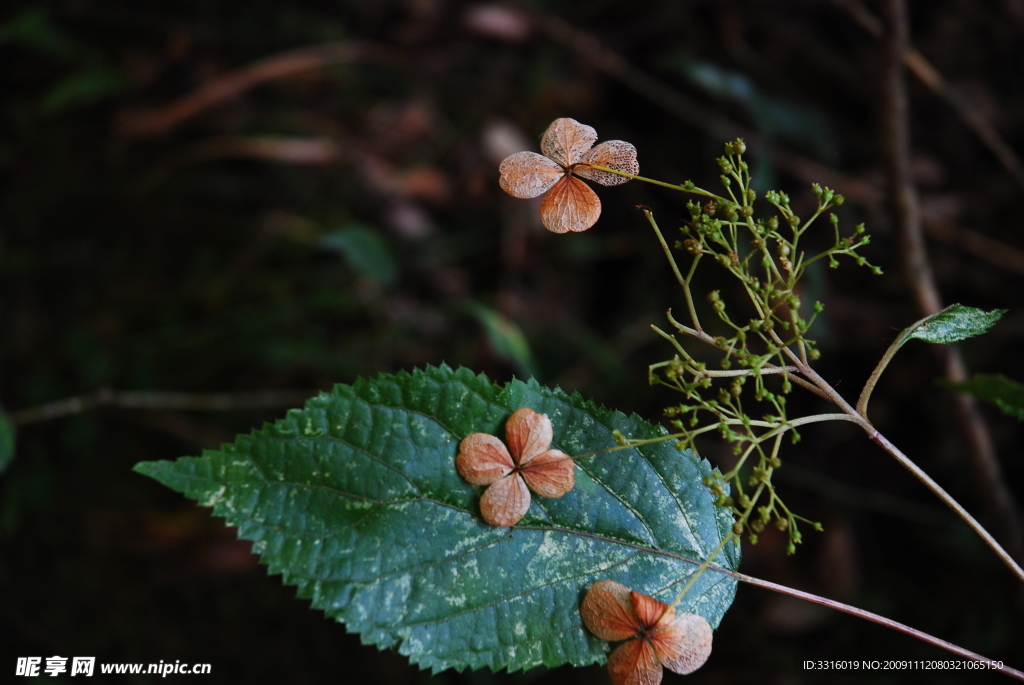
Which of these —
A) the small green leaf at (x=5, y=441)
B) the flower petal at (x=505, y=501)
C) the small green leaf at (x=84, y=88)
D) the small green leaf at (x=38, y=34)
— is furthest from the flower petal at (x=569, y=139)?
the small green leaf at (x=38, y=34)

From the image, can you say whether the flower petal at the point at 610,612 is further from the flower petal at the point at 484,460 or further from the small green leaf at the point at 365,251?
the small green leaf at the point at 365,251

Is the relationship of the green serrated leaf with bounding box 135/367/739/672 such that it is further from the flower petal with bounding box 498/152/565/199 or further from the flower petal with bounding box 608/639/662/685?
the flower petal with bounding box 498/152/565/199

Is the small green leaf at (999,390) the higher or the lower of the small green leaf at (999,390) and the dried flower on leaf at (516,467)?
the lower

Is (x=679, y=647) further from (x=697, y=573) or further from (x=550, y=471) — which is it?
(x=550, y=471)

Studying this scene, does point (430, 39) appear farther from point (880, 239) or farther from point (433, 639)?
point (433, 639)

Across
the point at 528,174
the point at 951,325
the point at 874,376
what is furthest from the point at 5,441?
the point at 951,325

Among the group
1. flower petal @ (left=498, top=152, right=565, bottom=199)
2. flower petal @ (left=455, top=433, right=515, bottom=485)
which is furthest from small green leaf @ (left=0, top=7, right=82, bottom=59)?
flower petal @ (left=455, top=433, right=515, bottom=485)
